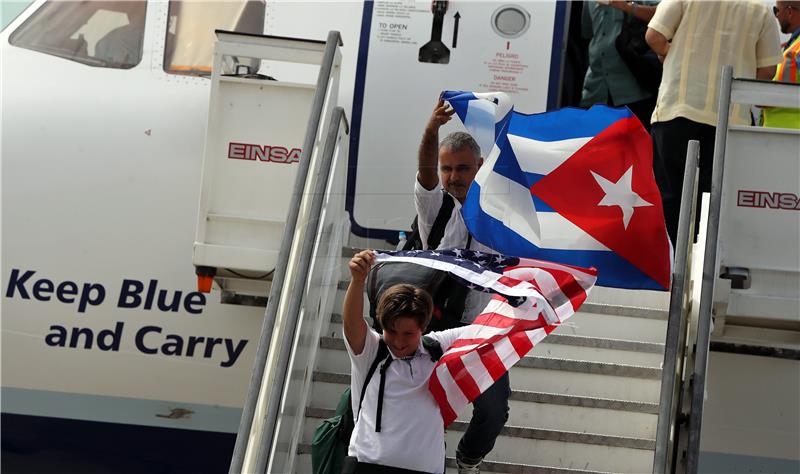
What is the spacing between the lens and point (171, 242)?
658 centimetres

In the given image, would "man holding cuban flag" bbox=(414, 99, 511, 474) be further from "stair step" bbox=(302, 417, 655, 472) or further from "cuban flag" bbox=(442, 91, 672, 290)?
"stair step" bbox=(302, 417, 655, 472)

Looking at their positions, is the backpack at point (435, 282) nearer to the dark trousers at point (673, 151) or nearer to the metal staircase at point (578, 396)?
the metal staircase at point (578, 396)

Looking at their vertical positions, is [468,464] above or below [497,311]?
below

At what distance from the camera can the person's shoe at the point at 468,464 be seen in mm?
4770

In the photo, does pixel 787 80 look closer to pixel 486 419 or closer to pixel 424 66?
pixel 424 66

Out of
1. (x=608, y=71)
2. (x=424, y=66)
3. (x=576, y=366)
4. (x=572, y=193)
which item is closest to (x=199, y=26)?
(x=424, y=66)

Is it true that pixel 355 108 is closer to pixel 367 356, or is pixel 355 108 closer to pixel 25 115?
pixel 25 115

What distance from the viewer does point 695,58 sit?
6.41 metres

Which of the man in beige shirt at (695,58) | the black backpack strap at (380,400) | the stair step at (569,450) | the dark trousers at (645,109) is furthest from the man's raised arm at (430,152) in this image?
the dark trousers at (645,109)

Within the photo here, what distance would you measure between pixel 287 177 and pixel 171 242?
38.2 inches

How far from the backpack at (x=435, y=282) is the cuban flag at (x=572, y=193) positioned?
0.46 ft

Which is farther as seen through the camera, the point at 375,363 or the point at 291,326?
the point at 291,326

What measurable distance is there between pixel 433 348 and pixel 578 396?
1.52 metres

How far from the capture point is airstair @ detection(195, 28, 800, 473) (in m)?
4.57
